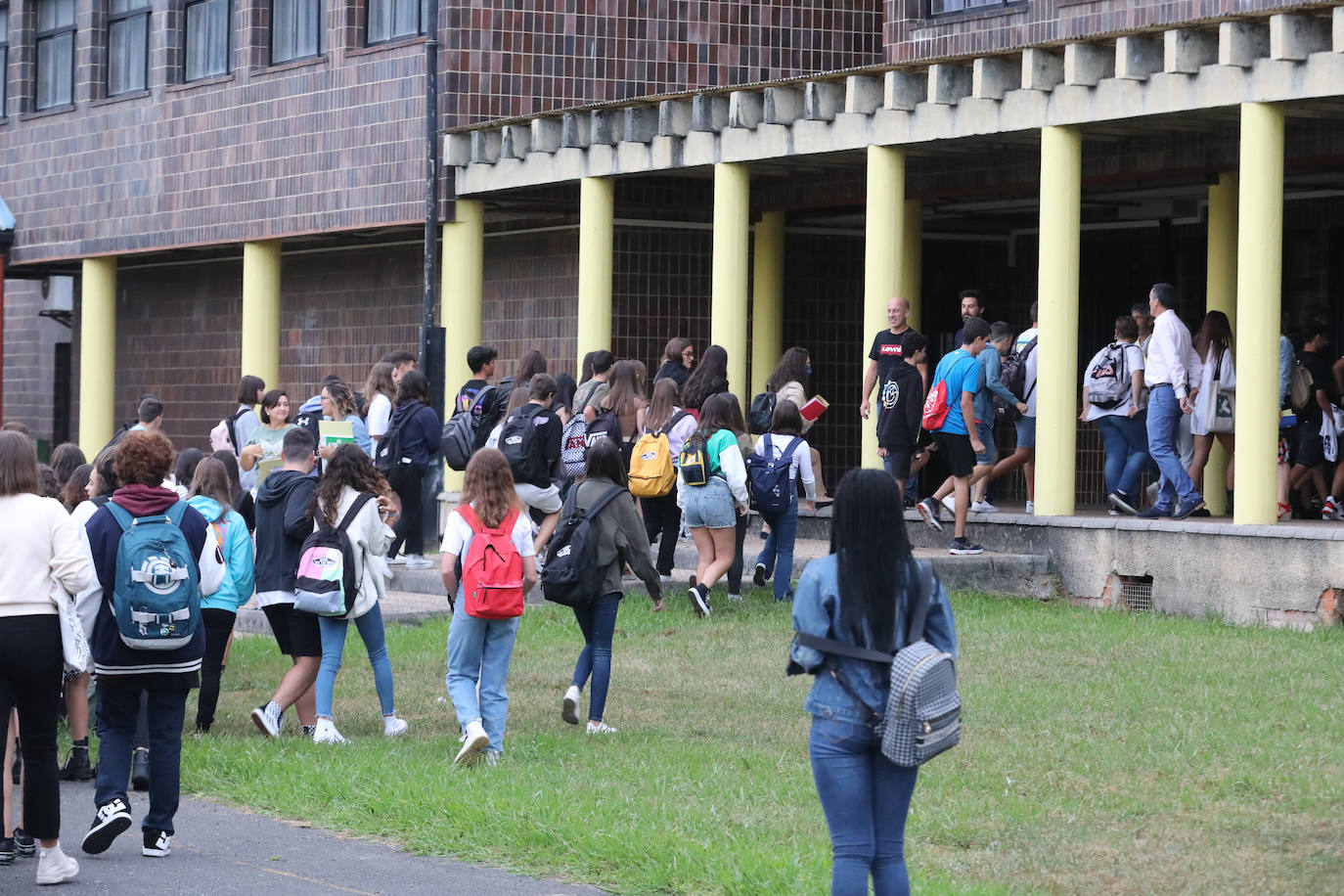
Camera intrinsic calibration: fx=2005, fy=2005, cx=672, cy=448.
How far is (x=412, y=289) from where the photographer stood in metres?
22.5

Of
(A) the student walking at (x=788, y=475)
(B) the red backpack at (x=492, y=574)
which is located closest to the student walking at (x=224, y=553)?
(B) the red backpack at (x=492, y=574)

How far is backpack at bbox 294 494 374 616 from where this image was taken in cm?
1005

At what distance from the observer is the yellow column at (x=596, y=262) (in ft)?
60.8

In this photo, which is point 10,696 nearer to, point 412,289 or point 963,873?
point 963,873

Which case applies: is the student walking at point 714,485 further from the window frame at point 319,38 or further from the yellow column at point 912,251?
the window frame at point 319,38

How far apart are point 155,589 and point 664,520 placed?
716 centimetres

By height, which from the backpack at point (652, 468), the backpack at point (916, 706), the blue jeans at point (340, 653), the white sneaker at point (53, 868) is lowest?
the white sneaker at point (53, 868)

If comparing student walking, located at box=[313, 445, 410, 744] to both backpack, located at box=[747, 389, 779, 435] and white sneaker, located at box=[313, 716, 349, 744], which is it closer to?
white sneaker, located at box=[313, 716, 349, 744]

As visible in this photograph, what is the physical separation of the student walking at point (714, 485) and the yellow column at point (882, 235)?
2764 mm

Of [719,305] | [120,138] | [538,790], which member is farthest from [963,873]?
[120,138]

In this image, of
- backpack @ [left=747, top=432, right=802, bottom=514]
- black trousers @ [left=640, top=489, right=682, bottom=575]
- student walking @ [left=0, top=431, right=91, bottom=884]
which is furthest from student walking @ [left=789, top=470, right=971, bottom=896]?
black trousers @ [left=640, top=489, right=682, bottom=575]

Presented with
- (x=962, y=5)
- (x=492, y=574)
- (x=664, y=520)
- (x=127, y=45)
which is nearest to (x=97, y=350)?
(x=127, y=45)

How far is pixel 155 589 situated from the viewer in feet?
26.0

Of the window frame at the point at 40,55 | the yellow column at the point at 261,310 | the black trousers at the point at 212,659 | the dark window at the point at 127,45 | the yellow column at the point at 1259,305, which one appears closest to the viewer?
the black trousers at the point at 212,659
